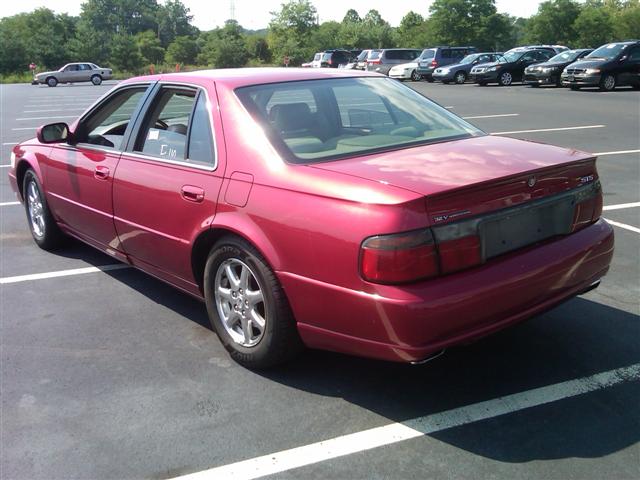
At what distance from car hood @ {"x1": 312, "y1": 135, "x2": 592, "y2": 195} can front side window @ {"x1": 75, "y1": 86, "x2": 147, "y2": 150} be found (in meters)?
2.08

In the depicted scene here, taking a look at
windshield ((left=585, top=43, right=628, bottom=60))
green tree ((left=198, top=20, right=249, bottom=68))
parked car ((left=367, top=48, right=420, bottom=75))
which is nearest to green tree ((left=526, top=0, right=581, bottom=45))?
green tree ((left=198, top=20, right=249, bottom=68))

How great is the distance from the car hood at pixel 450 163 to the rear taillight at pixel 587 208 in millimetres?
203

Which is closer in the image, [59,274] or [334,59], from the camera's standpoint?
[59,274]

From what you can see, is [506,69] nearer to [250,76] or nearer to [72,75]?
[250,76]

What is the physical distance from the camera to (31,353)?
12.6ft

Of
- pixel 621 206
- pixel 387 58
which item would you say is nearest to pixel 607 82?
pixel 387 58

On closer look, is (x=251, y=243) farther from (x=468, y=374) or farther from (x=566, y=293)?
(x=566, y=293)

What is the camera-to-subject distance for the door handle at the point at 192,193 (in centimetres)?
355

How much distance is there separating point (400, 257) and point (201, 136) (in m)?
1.63

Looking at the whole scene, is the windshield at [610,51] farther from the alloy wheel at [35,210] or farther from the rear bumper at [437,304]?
the rear bumper at [437,304]

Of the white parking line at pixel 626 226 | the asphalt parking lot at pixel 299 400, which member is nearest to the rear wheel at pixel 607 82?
the white parking line at pixel 626 226

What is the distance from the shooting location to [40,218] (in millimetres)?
5887

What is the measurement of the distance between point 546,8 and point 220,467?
260ft

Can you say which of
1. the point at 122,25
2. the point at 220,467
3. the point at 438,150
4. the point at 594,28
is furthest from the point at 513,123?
the point at 122,25
